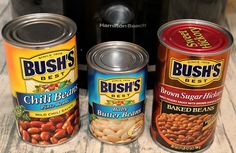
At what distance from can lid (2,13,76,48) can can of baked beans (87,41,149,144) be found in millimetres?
66

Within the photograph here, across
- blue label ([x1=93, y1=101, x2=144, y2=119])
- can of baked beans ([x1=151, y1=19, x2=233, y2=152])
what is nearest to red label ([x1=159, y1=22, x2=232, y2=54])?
can of baked beans ([x1=151, y1=19, x2=233, y2=152])

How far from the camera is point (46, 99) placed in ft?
2.63

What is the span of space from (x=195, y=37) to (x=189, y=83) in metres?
0.09

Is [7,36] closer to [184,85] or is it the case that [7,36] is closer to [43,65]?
[43,65]

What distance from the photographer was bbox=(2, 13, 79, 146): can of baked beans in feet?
2.44

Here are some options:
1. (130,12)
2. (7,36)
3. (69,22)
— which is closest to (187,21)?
(130,12)

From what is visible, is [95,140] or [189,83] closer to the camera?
[189,83]

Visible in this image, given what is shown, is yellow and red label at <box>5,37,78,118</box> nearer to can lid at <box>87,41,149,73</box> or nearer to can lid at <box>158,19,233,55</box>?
can lid at <box>87,41,149,73</box>

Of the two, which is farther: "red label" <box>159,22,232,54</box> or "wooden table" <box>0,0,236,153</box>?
"wooden table" <box>0,0,236,153</box>

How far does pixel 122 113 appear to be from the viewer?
0.82m

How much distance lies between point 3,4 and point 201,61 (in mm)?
840

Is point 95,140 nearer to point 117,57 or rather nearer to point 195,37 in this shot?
point 117,57

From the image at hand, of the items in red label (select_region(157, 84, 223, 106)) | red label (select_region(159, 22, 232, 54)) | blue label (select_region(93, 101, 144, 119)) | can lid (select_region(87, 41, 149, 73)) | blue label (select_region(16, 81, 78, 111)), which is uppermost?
red label (select_region(159, 22, 232, 54))

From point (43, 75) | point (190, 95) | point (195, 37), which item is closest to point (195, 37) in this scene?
point (195, 37)
